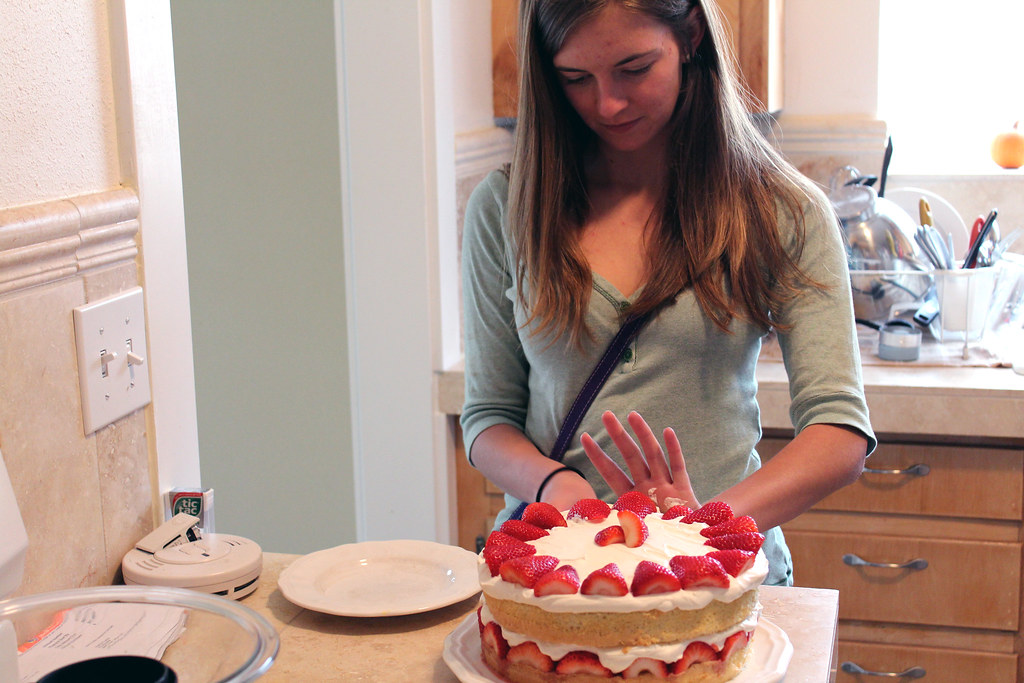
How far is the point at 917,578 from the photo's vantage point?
203cm

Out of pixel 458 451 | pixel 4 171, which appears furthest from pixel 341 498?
pixel 4 171

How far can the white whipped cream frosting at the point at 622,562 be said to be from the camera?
795 mm

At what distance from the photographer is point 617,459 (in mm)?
1292

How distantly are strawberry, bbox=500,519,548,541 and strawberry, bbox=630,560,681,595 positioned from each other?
0.12m

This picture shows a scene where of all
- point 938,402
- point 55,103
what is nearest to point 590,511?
point 55,103

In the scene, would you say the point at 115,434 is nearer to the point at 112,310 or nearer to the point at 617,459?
the point at 112,310

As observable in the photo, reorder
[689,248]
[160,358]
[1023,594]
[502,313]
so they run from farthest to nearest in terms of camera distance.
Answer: [1023,594]
[502,313]
[689,248]
[160,358]

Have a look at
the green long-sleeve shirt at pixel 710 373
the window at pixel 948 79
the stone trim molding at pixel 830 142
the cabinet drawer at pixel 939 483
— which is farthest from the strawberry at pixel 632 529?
the window at pixel 948 79

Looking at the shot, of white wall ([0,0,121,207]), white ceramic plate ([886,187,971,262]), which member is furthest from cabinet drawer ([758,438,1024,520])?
white wall ([0,0,121,207])

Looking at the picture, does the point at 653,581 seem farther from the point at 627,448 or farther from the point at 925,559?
the point at 925,559

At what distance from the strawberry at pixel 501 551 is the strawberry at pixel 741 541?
0.16 meters

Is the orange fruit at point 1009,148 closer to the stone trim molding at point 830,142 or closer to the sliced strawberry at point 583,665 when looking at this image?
the stone trim molding at point 830,142

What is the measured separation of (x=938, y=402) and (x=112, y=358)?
152 centimetres

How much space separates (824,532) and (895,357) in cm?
39
